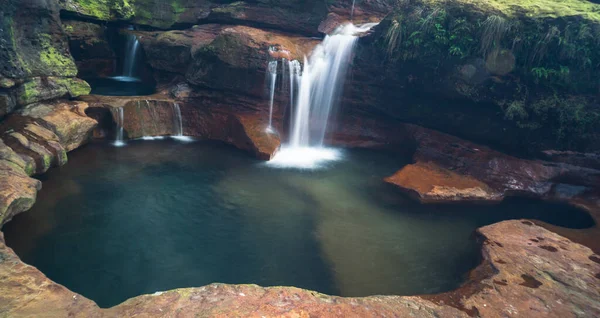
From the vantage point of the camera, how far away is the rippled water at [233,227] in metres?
6.64

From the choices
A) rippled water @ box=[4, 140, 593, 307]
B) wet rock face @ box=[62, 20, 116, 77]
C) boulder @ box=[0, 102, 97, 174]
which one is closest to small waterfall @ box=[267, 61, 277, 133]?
rippled water @ box=[4, 140, 593, 307]

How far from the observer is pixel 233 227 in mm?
8219

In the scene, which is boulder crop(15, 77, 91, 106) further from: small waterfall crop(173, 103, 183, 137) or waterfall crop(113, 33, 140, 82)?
waterfall crop(113, 33, 140, 82)

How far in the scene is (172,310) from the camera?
4.64 metres

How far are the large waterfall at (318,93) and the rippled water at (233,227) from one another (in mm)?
2330

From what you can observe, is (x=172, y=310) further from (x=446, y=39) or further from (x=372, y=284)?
(x=446, y=39)

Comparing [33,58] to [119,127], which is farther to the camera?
[119,127]

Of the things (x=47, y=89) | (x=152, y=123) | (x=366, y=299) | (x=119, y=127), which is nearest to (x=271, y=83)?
(x=152, y=123)

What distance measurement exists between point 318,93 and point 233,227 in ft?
23.3

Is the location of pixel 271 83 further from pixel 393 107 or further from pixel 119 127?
pixel 119 127

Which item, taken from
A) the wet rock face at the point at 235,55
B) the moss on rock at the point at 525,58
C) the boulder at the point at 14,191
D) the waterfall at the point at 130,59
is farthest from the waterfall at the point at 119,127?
the moss on rock at the point at 525,58

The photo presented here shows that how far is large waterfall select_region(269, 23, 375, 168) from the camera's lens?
1344 cm

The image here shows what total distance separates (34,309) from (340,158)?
32.7 ft

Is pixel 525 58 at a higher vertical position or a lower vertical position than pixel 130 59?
higher
